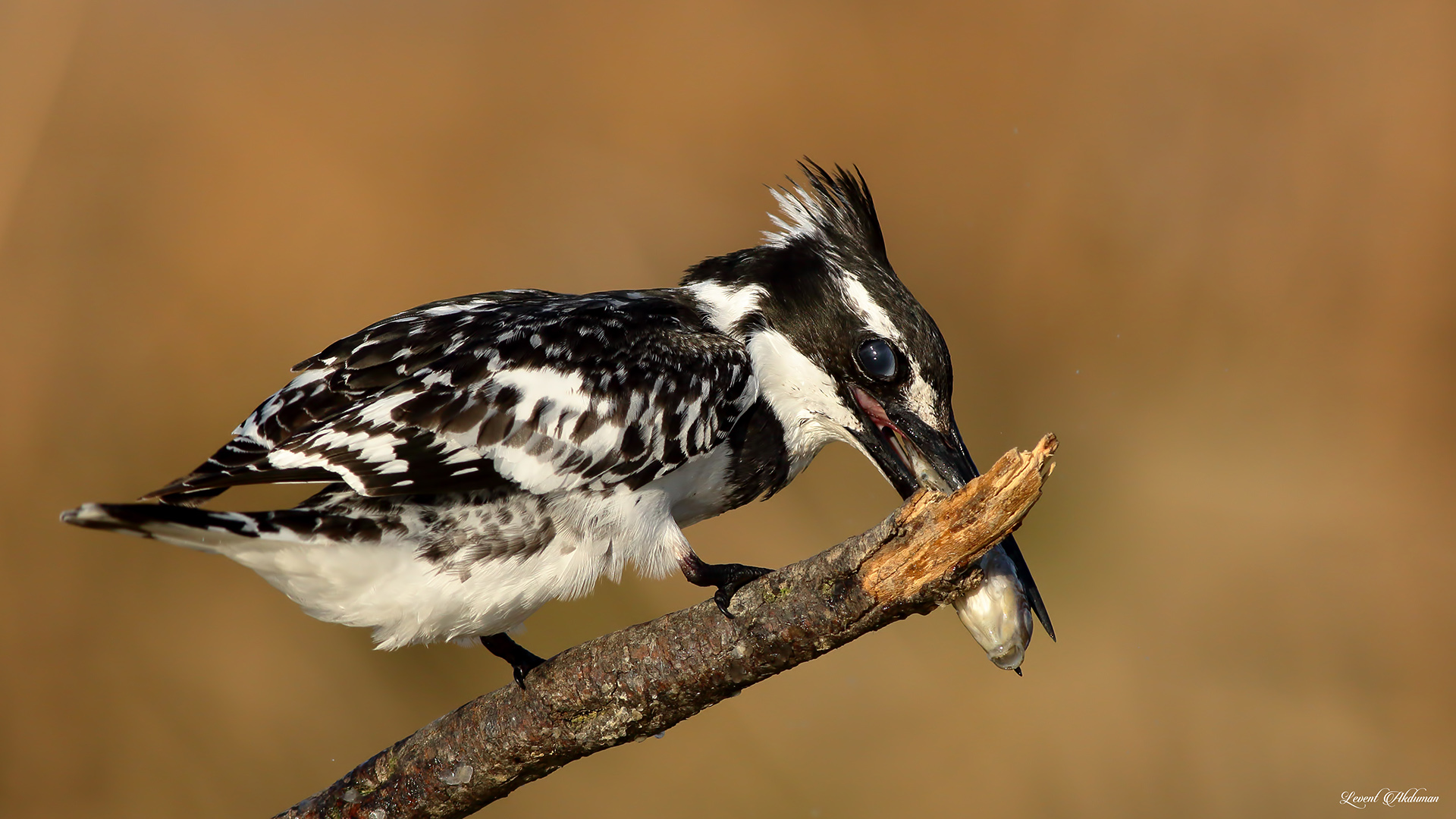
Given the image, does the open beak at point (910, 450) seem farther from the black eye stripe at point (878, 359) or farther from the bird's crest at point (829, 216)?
the bird's crest at point (829, 216)

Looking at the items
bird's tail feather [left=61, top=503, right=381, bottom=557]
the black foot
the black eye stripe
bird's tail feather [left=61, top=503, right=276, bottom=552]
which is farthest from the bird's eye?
bird's tail feather [left=61, top=503, right=276, bottom=552]

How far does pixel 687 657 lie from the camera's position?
1.98 meters

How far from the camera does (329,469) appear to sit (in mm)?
1940

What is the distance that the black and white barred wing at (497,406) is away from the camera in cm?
198

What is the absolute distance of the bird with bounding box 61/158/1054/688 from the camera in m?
1.98

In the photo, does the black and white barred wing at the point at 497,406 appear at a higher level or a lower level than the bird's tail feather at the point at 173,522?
higher

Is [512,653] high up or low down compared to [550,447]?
down

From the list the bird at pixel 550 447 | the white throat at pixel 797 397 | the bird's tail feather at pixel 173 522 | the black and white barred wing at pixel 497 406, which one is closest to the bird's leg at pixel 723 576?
the bird at pixel 550 447

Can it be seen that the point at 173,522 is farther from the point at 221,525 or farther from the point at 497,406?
the point at 497,406

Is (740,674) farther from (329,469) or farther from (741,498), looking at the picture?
(329,469)

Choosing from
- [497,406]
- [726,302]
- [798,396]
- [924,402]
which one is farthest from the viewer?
[726,302]

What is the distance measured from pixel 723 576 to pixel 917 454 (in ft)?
1.94

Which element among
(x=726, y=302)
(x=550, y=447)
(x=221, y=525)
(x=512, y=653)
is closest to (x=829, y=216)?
(x=726, y=302)

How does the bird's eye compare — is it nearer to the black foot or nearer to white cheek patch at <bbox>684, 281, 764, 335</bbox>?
white cheek patch at <bbox>684, 281, 764, 335</bbox>
